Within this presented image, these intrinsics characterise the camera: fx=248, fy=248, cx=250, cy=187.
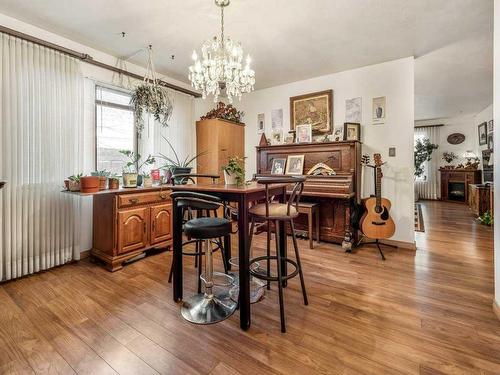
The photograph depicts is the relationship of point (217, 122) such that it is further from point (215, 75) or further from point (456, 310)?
point (456, 310)

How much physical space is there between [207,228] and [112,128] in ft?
8.54

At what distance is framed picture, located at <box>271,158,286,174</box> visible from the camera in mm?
4098

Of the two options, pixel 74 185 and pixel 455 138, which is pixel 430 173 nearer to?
pixel 455 138

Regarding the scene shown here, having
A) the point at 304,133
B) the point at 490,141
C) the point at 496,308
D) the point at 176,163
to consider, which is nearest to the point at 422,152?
the point at 490,141

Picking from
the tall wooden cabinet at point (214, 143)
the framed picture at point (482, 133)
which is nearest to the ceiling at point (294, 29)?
the tall wooden cabinet at point (214, 143)

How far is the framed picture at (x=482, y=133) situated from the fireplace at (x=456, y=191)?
129 centimetres

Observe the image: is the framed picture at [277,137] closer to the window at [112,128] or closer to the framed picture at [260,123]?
the framed picture at [260,123]

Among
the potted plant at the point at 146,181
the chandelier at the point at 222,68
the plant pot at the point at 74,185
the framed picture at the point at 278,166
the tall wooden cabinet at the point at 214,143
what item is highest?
the chandelier at the point at 222,68

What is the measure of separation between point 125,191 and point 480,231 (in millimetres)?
5502

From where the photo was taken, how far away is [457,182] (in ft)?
24.6

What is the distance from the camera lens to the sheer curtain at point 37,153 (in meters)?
2.41

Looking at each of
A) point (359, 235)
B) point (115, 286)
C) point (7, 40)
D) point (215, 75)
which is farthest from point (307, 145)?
point (7, 40)

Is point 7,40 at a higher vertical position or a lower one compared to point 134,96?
higher

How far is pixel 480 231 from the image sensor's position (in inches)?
164
